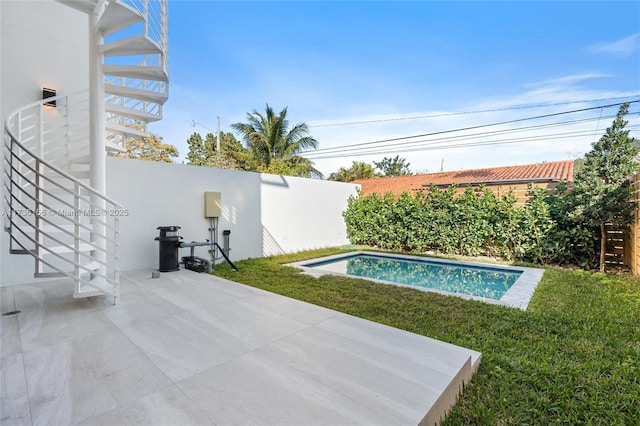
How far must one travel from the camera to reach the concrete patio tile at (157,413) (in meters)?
1.51

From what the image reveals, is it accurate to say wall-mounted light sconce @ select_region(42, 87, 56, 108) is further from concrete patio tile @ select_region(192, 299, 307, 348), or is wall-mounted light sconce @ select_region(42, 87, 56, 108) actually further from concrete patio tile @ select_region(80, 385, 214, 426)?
concrete patio tile @ select_region(80, 385, 214, 426)

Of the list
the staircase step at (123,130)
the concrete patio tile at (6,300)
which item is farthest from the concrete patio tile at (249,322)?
the staircase step at (123,130)

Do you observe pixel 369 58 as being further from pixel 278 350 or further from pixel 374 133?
pixel 278 350

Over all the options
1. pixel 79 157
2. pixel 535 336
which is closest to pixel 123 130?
pixel 79 157

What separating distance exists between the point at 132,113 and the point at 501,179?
13.0 meters

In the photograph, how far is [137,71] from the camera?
4031mm

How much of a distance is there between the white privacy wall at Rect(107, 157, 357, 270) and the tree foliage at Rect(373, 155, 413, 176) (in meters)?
18.3

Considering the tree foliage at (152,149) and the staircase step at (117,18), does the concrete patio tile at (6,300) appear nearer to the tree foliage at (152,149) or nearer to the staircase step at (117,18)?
the staircase step at (117,18)

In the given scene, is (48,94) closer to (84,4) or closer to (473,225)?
(84,4)

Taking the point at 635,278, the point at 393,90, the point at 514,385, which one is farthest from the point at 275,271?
the point at 393,90

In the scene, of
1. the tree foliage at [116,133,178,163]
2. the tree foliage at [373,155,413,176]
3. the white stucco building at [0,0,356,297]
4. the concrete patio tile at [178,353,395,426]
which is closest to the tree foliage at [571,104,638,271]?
the concrete patio tile at [178,353,395,426]

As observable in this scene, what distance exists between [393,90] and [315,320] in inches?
439

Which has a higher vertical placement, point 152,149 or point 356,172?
point 152,149

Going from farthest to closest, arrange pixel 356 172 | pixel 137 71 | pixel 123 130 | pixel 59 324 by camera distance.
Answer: pixel 356 172 < pixel 123 130 < pixel 137 71 < pixel 59 324
